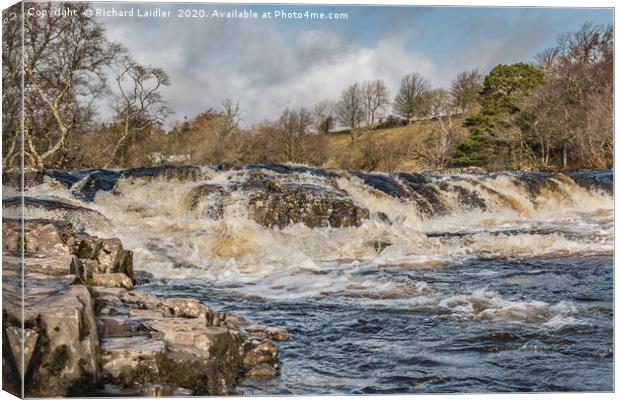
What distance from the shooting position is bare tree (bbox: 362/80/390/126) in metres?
5.95

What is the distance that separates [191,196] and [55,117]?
10.4ft

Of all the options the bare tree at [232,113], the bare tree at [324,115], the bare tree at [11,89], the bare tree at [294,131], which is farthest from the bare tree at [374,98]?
the bare tree at [11,89]

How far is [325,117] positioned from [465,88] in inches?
55.4

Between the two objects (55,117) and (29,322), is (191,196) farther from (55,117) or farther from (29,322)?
(29,322)

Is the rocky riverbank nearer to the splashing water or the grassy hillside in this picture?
the splashing water

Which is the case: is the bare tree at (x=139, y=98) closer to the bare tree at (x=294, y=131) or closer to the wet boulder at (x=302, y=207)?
the bare tree at (x=294, y=131)

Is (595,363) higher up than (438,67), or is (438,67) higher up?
(438,67)

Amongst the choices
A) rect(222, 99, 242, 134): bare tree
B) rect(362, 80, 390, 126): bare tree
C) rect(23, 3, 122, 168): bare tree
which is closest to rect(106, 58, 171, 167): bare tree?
rect(23, 3, 122, 168): bare tree

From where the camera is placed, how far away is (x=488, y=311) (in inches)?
203

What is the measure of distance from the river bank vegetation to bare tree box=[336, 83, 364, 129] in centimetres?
2

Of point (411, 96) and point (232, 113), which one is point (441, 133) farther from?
point (232, 113)

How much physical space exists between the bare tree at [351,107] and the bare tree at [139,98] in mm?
1641

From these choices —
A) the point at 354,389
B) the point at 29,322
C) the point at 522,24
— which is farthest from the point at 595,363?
the point at 29,322

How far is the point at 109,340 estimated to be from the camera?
3969mm
